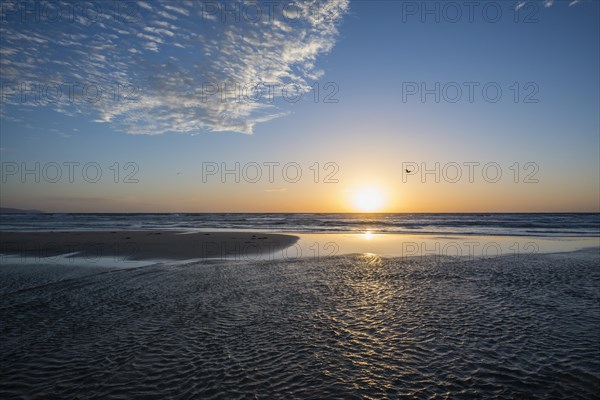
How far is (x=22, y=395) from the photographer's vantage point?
5660mm

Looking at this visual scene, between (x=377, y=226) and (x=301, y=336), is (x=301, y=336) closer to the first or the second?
(x=301, y=336)

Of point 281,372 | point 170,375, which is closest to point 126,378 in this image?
point 170,375

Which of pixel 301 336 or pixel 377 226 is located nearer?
pixel 301 336

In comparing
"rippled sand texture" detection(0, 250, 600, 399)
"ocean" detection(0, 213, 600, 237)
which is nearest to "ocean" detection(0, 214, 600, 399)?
"rippled sand texture" detection(0, 250, 600, 399)

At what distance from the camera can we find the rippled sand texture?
600 centimetres

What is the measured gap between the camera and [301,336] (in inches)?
322

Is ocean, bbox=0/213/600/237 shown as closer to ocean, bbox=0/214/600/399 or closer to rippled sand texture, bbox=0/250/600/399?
ocean, bbox=0/214/600/399

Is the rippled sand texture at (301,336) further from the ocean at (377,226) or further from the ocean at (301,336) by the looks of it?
the ocean at (377,226)

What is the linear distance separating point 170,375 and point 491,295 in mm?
10607

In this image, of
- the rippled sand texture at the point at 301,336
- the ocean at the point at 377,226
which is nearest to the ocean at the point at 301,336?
the rippled sand texture at the point at 301,336

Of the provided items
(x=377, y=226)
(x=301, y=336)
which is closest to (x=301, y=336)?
(x=301, y=336)

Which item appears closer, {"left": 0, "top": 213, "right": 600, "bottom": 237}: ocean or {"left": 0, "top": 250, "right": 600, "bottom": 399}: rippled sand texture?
{"left": 0, "top": 250, "right": 600, "bottom": 399}: rippled sand texture

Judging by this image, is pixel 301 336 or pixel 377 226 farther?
pixel 377 226

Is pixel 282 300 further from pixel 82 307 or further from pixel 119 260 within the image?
pixel 119 260
